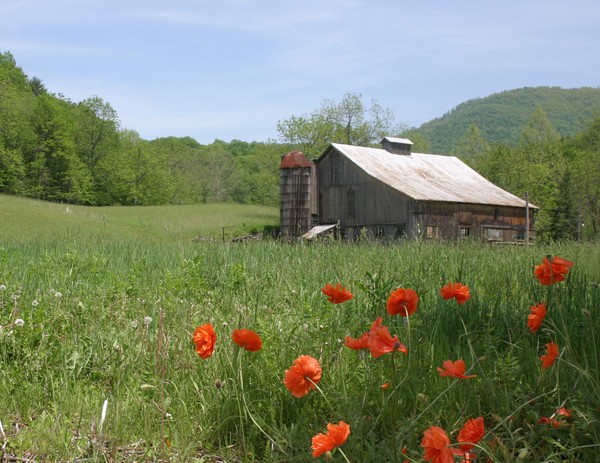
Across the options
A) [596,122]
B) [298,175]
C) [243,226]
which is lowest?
[243,226]

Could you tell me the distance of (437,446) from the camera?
157 cm

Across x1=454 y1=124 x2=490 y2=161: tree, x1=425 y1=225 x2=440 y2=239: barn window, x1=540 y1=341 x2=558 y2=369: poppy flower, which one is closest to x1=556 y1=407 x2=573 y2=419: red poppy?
x1=540 y1=341 x2=558 y2=369: poppy flower

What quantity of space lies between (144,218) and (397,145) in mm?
20857

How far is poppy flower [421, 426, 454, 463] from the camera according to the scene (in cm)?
156

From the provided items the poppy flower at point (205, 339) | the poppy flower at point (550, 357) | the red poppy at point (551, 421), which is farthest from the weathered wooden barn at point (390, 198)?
the poppy flower at point (205, 339)

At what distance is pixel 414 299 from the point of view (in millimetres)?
2412

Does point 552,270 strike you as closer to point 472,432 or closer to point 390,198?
point 472,432

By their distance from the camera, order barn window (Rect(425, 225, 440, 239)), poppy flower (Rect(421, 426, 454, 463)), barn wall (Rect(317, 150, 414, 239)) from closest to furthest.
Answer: poppy flower (Rect(421, 426, 454, 463)) → barn window (Rect(425, 225, 440, 239)) → barn wall (Rect(317, 150, 414, 239))

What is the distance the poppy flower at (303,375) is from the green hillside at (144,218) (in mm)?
29331

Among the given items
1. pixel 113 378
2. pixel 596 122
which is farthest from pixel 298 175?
pixel 596 122

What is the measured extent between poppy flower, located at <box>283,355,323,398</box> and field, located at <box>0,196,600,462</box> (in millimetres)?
35

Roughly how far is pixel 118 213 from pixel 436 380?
165ft

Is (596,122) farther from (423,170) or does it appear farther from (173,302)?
(173,302)

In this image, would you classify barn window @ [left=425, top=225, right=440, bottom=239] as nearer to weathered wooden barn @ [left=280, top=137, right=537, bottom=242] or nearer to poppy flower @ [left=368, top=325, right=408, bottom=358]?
weathered wooden barn @ [left=280, top=137, right=537, bottom=242]
